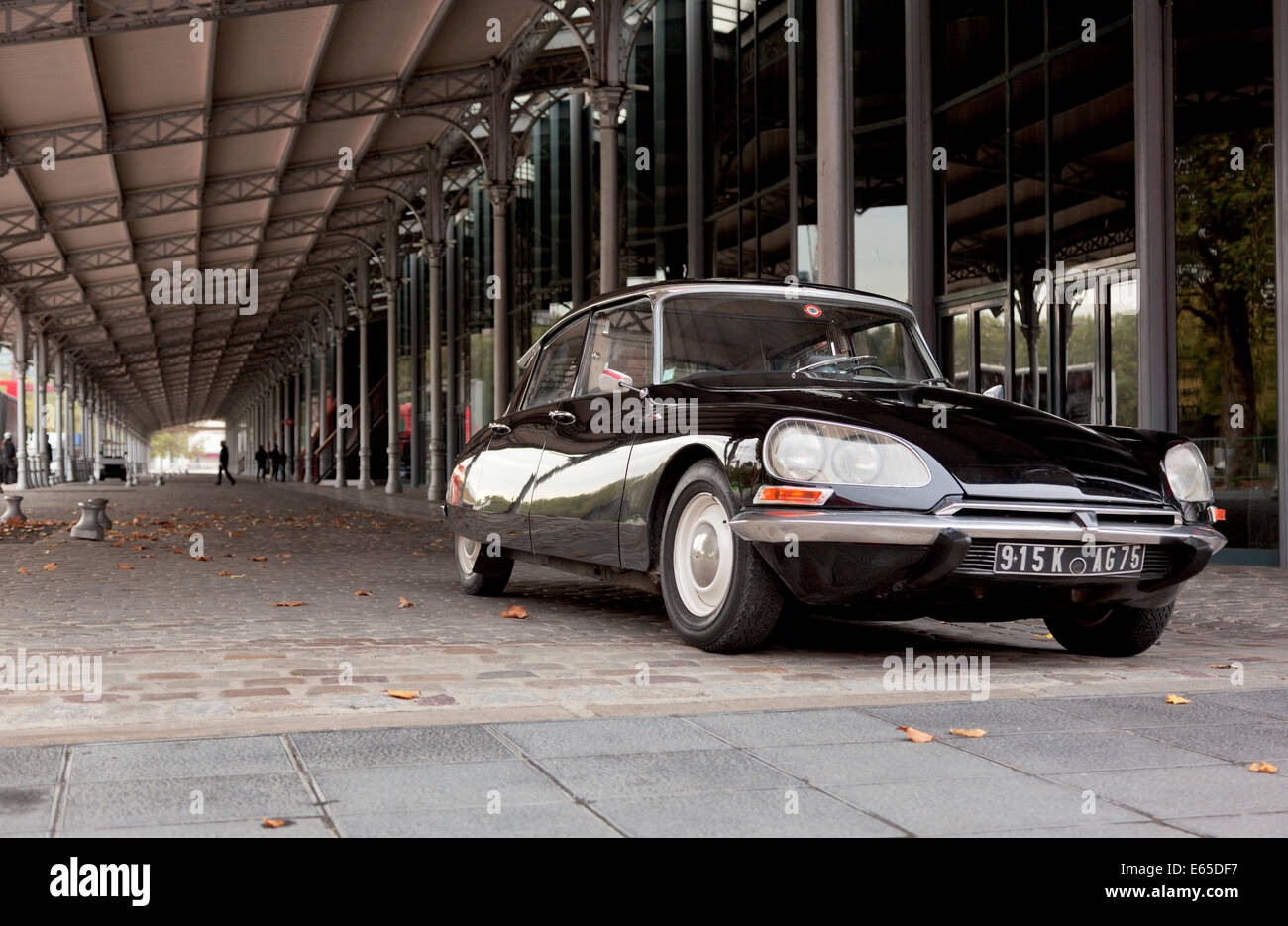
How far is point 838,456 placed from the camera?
4969 mm

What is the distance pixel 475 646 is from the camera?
5824 millimetres

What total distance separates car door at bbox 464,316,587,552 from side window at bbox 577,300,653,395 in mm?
175

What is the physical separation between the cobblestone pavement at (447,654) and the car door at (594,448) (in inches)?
19.3

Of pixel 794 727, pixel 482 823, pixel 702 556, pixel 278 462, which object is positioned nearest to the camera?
pixel 482 823

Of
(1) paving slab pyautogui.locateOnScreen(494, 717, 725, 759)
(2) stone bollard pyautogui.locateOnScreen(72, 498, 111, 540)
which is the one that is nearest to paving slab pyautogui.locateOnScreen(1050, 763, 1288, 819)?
(1) paving slab pyautogui.locateOnScreen(494, 717, 725, 759)

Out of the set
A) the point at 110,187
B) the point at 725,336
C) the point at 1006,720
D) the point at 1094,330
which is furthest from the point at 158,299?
the point at 1006,720

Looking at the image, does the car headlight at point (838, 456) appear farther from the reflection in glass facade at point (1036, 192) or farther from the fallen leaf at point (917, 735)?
the reflection in glass facade at point (1036, 192)

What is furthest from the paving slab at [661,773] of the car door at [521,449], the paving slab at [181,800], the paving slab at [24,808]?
the car door at [521,449]

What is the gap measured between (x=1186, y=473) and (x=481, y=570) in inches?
175

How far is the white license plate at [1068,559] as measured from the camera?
4828 millimetres

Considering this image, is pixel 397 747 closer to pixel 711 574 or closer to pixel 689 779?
pixel 689 779

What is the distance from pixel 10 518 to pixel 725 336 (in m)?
16.0

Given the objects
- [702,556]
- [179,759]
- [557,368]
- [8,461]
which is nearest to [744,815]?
[179,759]

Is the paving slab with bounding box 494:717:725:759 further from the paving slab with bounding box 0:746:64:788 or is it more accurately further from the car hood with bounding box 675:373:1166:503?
the car hood with bounding box 675:373:1166:503
